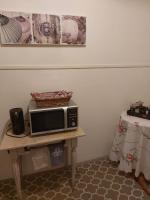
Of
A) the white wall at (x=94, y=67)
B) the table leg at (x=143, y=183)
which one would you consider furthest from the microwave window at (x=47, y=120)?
the table leg at (x=143, y=183)

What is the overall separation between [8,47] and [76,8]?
2.48 feet

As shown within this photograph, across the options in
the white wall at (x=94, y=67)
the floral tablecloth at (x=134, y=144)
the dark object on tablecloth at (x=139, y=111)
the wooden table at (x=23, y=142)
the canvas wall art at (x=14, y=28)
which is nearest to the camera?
the wooden table at (x=23, y=142)

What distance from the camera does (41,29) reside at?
1683mm

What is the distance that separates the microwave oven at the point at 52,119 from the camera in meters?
1.56

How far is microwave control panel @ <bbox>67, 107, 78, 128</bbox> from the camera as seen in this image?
162 centimetres

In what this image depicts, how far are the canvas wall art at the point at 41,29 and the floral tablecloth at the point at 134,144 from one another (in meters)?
1.00

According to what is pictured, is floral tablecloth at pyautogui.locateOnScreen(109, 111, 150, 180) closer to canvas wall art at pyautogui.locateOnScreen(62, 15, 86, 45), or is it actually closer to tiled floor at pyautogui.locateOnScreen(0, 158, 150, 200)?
tiled floor at pyautogui.locateOnScreen(0, 158, 150, 200)

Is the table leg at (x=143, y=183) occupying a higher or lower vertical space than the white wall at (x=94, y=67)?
lower

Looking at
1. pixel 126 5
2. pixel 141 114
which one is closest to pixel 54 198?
pixel 141 114

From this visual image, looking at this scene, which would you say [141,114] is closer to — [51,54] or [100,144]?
[100,144]

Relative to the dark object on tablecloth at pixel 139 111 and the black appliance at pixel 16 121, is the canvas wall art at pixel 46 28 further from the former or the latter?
the dark object on tablecloth at pixel 139 111

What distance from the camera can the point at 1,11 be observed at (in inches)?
60.9

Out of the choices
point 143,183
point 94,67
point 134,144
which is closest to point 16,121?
point 94,67

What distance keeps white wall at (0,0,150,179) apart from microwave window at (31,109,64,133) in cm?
35
